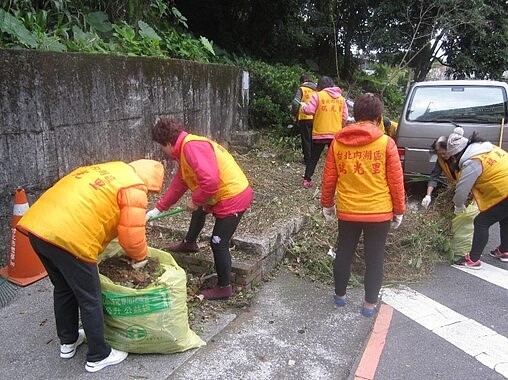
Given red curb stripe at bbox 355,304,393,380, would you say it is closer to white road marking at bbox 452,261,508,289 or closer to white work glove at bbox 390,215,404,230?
white work glove at bbox 390,215,404,230

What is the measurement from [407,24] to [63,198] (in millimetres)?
12273

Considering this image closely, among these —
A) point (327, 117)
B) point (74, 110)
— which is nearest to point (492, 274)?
point (327, 117)

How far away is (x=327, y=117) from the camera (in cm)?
584

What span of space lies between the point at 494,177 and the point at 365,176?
67.6 inches

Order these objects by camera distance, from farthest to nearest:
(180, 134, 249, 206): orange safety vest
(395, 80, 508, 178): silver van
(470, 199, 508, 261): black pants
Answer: (395, 80, 508, 178): silver van < (470, 199, 508, 261): black pants < (180, 134, 249, 206): orange safety vest

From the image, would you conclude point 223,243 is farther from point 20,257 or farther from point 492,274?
point 492,274

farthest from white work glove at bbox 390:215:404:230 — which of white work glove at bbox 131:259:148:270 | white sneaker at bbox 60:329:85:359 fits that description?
white sneaker at bbox 60:329:85:359

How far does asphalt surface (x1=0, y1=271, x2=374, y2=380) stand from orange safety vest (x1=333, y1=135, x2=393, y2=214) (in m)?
0.88

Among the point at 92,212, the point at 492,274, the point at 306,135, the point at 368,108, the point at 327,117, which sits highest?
the point at 368,108

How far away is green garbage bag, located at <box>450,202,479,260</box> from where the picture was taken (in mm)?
4465

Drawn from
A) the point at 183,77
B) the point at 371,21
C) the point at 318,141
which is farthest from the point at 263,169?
the point at 371,21

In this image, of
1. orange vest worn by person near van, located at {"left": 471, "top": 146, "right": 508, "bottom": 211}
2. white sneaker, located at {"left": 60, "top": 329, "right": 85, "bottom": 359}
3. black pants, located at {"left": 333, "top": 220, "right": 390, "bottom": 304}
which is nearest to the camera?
white sneaker, located at {"left": 60, "top": 329, "right": 85, "bottom": 359}

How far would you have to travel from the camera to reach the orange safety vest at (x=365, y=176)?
3105 millimetres

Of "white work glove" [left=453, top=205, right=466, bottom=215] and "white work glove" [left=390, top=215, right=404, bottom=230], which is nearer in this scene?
"white work glove" [left=390, top=215, right=404, bottom=230]
